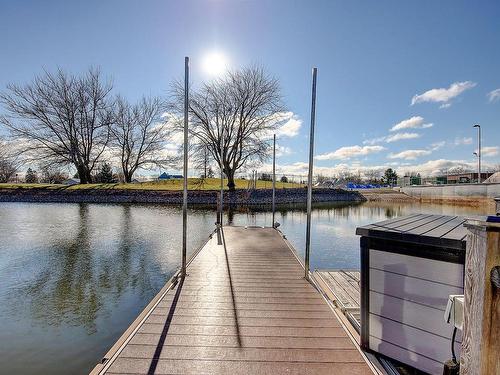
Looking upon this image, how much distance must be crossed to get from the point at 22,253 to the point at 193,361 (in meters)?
7.32

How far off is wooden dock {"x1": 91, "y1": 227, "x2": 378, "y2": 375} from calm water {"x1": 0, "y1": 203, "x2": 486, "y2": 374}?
2.93 ft

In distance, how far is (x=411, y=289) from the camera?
207cm

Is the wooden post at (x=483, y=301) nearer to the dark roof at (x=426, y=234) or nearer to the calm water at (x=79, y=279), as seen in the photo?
the dark roof at (x=426, y=234)

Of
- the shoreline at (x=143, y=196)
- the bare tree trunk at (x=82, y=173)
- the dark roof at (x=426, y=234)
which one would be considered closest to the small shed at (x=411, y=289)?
the dark roof at (x=426, y=234)

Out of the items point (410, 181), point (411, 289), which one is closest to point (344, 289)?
point (411, 289)

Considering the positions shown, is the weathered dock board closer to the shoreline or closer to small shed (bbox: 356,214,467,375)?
small shed (bbox: 356,214,467,375)

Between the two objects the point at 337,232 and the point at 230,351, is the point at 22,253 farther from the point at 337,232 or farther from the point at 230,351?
the point at 337,232

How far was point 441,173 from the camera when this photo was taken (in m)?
35.3

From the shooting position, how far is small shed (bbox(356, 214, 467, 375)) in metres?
1.91

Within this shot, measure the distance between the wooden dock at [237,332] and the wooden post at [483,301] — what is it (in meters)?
1.21

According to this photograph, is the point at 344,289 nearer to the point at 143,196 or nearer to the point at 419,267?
the point at 419,267

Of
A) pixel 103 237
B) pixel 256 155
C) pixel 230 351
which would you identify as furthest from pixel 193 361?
pixel 256 155

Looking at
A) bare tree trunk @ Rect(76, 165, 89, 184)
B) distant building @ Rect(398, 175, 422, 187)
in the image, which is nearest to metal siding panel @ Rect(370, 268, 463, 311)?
bare tree trunk @ Rect(76, 165, 89, 184)

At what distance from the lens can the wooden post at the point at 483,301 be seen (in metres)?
1.14
